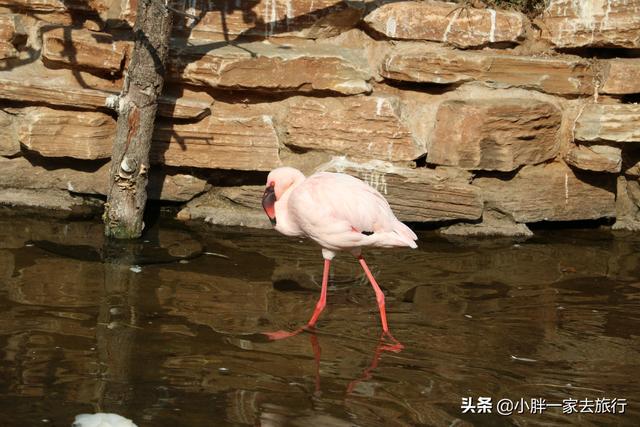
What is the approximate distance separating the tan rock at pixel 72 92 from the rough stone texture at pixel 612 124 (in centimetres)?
240

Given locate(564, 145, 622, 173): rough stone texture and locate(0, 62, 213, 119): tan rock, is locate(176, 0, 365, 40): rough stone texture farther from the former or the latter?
locate(564, 145, 622, 173): rough stone texture

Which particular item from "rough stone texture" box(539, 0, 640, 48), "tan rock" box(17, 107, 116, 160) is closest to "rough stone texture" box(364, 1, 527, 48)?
"rough stone texture" box(539, 0, 640, 48)

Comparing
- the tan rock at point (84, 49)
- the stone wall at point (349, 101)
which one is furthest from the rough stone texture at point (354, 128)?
the tan rock at point (84, 49)

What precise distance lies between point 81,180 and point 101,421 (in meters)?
3.03

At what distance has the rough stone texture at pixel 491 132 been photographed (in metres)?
5.84

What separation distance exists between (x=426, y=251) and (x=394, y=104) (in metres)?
0.94

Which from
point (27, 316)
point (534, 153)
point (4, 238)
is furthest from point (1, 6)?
point (534, 153)

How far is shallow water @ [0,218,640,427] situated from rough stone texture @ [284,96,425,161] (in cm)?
62

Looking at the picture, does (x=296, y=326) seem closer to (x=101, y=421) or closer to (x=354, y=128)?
(x=101, y=421)

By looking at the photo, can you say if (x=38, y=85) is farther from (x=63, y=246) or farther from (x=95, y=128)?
(x=63, y=246)

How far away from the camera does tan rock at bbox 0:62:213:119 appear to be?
19.1ft

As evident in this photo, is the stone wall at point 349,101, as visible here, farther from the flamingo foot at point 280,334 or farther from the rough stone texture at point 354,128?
the flamingo foot at point 280,334

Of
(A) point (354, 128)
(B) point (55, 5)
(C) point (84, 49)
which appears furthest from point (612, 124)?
(B) point (55, 5)

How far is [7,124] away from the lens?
19.6 feet
